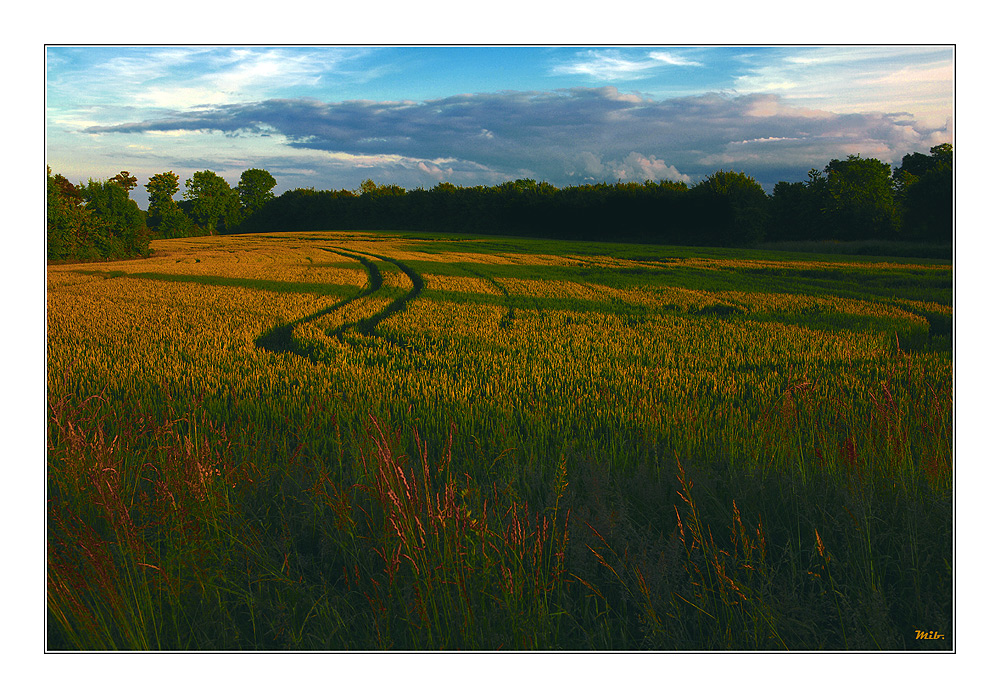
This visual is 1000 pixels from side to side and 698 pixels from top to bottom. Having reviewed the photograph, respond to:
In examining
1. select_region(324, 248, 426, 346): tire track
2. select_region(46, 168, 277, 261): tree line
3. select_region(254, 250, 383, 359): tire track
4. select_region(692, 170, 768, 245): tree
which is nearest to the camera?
select_region(46, 168, 277, 261): tree line

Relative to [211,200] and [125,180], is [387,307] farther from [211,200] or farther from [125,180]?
[125,180]

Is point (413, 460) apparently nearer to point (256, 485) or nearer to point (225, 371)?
point (256, 485)

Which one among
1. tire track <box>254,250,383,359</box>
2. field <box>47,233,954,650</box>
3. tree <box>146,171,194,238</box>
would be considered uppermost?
tree <box>146,171,194,238</box>

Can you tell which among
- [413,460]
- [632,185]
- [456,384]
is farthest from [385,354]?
[632,185]

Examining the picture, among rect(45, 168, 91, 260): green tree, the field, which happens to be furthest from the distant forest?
the field

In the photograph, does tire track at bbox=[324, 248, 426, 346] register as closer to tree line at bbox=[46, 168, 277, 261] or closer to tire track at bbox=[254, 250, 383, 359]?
tire track at bbox=[254, 250, 383, 359]

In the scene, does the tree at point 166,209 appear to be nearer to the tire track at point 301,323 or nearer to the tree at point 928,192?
the tire track at point 301,323
